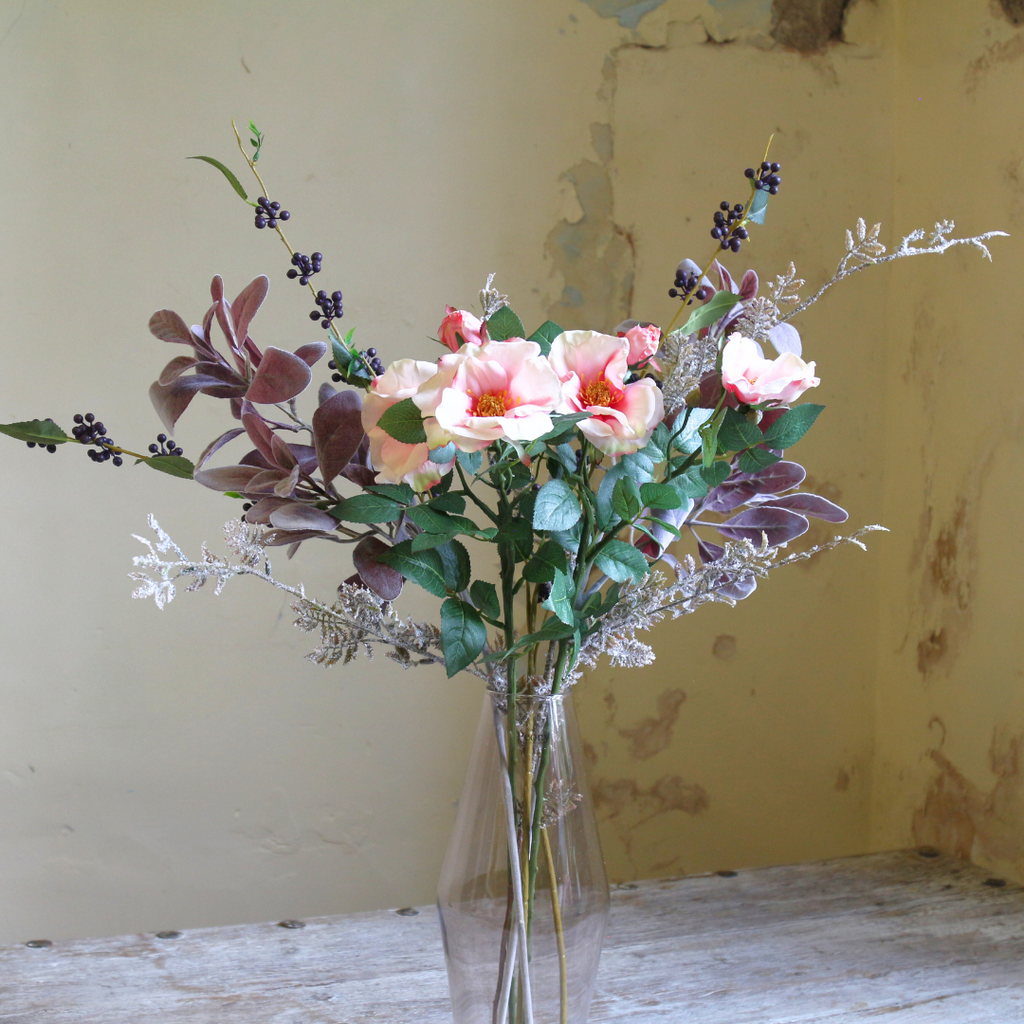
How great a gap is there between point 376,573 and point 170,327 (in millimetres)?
199

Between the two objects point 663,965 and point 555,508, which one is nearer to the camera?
point 555,508

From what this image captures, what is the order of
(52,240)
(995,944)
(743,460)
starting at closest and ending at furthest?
(743,460) < (995,944) < (52,240)

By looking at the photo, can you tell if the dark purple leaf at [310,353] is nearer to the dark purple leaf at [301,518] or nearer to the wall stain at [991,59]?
the dark purple leaf at [301,518]

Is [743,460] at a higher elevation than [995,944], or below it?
higher

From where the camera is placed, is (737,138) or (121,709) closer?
(121,709)

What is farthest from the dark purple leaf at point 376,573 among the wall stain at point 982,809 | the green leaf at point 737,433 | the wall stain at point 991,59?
the wall stain at point 991,59

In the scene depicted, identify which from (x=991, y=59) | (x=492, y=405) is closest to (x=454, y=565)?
(x=492, y=405)

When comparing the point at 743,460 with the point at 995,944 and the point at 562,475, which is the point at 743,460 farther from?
Answer: the point at 995,944

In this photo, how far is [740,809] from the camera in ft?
5.55

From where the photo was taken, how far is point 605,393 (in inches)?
22.5

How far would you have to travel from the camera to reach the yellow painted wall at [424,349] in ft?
4.55

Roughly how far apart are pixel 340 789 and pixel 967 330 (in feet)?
3.77

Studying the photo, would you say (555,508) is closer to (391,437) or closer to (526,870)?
(391,437)

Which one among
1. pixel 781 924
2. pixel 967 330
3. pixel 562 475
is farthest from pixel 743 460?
pixel 967 330
